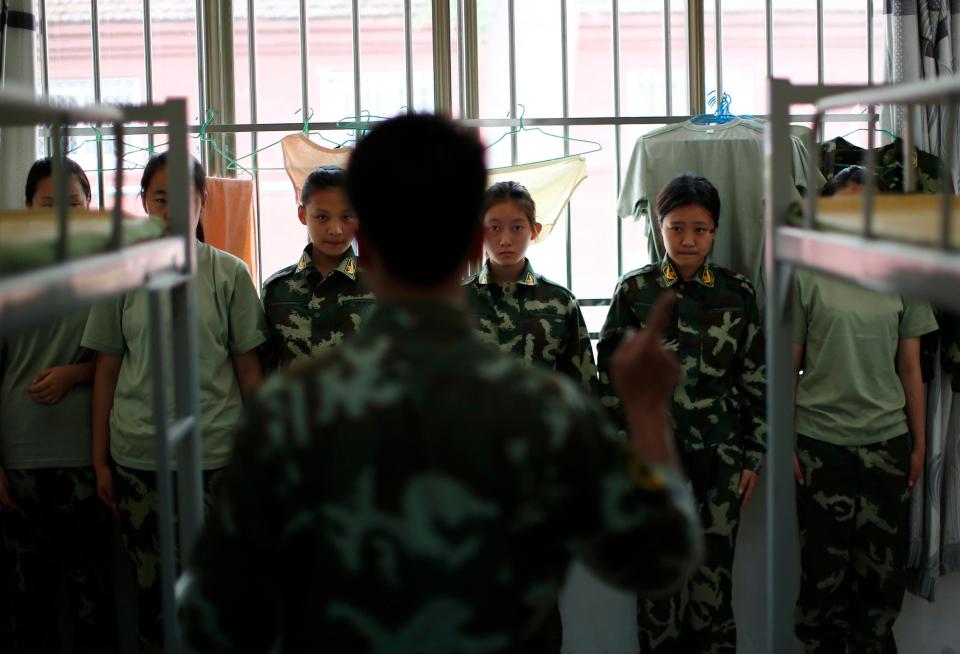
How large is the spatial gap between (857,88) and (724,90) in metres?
1.90

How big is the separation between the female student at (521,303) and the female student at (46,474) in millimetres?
1230

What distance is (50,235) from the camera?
5.65 feet

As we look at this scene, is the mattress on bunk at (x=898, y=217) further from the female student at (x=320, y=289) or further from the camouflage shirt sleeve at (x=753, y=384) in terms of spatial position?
the female student at (x=320, y=289)

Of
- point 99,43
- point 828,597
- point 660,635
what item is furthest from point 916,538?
point 99,43

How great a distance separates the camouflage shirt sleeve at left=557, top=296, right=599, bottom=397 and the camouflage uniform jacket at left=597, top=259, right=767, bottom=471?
39mm

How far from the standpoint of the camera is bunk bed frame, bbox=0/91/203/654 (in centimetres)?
170

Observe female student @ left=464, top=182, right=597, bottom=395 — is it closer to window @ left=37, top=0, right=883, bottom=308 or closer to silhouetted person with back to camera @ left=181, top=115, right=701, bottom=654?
window @ left=37, top=0, right=883, bottom=308

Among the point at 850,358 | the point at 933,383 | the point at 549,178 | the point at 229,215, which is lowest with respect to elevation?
the point at 933,383

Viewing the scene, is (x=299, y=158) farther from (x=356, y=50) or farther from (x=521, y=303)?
(x=521, y=303)

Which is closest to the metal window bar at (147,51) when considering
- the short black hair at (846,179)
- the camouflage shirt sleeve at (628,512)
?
the short black hair at (846,179)

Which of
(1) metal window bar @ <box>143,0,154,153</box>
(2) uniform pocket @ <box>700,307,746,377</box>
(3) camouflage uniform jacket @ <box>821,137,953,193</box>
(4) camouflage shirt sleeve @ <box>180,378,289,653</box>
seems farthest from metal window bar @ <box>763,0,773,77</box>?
(4) camouflage shirt sleeve @ <box>180,378,289,653</box>

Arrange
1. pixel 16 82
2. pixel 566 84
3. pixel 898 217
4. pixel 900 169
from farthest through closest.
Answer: pixel 566 84, pixel 16 82, pixel 900 169, pixel 898 217

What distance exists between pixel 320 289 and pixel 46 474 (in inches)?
39.0

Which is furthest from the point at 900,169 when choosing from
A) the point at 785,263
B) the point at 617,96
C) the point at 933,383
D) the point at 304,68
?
the point at 304,68
